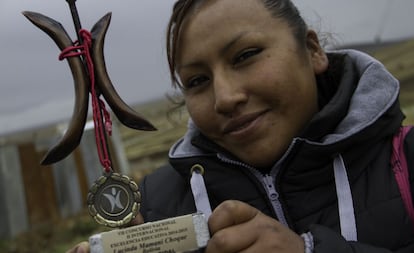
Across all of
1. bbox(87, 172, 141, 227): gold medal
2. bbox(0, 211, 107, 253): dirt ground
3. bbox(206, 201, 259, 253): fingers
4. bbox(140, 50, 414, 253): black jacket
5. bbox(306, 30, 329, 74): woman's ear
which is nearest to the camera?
bbox(206, 201, 259, 253): fingers

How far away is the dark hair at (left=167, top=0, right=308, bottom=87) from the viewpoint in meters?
1.42

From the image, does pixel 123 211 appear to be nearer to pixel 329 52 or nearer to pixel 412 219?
pixel 412 219

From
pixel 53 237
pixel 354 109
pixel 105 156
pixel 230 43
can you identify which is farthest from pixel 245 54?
pixel 53 237

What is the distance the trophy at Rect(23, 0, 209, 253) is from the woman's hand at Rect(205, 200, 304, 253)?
62 millimetres

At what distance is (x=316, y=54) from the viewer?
1.60 meters

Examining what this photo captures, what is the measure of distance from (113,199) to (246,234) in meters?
0.35

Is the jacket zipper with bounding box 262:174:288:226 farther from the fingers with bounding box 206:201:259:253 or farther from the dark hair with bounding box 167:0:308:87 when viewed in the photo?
the dark hair with bounding box 167:0:308:87

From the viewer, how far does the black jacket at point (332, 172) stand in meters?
1.26

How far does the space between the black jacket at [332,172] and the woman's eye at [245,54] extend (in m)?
0.25

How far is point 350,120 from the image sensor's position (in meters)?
1.35

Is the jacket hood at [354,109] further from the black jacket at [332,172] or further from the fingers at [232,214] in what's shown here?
the fingers at [232,214]

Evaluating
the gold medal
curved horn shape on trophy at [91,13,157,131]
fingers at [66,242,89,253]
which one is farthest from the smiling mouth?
fingers at [66,242,89,253]

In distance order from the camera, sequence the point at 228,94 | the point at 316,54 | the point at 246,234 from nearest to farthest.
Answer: the point at 246,234 → the point at 228,94 → the point at 316,54

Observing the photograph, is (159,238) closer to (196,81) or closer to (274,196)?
(274,196)
